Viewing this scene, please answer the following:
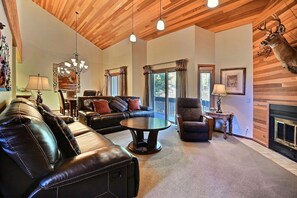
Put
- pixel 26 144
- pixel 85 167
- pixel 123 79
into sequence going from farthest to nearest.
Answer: pixel 123 79 → pixel 85 167 → pixel 26 144

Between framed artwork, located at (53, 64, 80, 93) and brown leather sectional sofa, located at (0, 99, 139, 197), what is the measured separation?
717 centimetres

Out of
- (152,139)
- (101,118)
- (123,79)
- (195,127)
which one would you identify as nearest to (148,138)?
(152,139)

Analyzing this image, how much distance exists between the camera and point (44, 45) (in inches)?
295

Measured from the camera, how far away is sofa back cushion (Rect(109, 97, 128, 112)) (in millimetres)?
5297

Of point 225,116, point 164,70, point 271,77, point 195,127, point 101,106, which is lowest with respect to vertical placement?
point 195,127

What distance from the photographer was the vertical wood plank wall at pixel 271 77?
312cm

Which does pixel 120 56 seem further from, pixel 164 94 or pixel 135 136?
pixel 135 136

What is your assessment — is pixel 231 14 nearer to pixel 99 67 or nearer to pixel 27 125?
pixel 27 125

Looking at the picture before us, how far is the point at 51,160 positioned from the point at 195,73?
4514 mm

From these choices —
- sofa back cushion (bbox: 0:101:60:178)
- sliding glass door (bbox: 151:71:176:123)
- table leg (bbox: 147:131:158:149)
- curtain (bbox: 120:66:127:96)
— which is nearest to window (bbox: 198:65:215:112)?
sliding glass door (bbox: 151:71:176:123)

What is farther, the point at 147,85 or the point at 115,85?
the point at 115,85

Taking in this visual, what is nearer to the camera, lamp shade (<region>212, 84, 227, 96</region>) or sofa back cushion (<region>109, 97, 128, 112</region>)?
lamp shade (<region>212, 84, 227, 96</region>)

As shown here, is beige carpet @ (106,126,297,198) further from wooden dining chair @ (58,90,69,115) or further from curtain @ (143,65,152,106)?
wooden dining chair @ (58,90,69,115)

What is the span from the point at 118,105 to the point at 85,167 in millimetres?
3902
